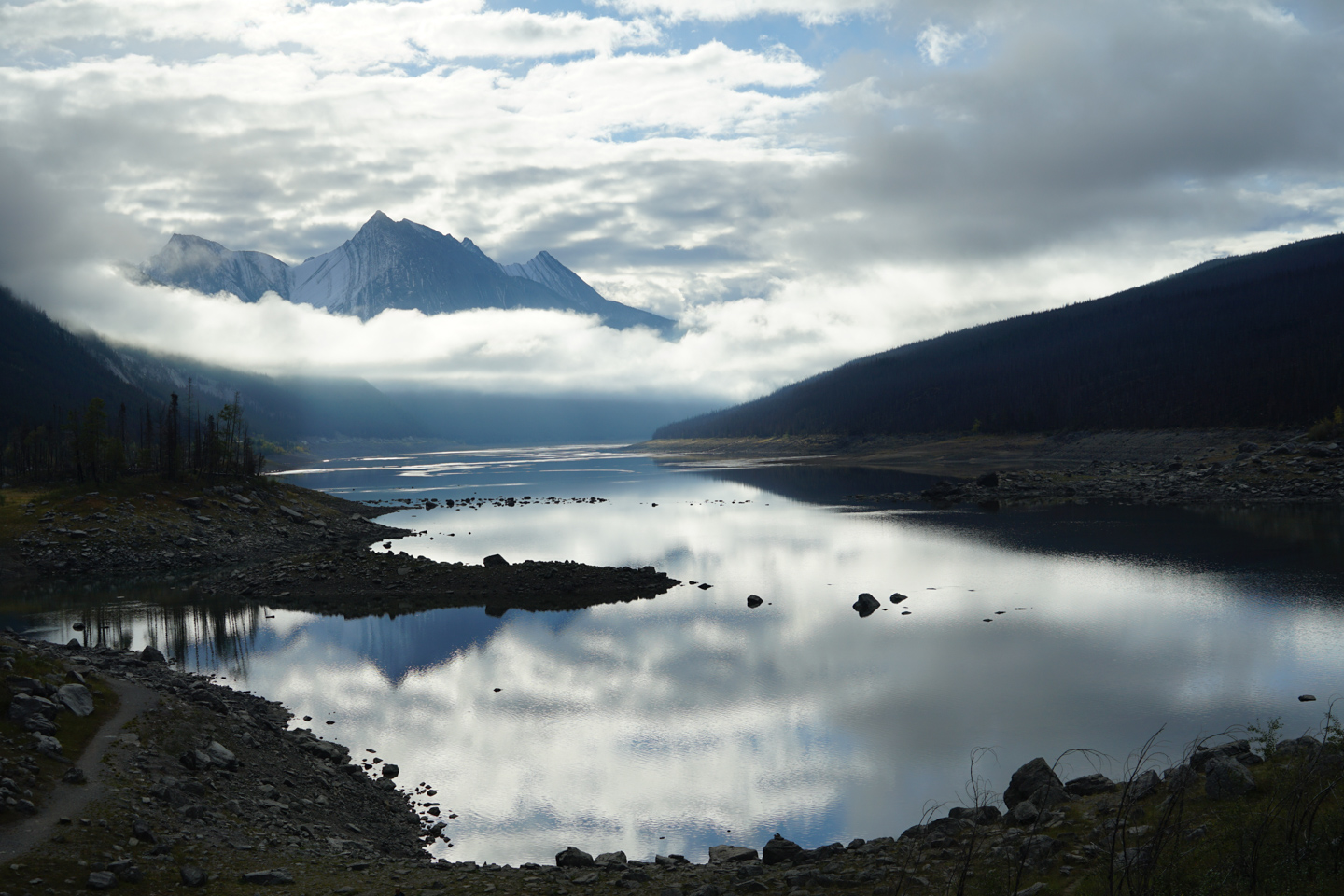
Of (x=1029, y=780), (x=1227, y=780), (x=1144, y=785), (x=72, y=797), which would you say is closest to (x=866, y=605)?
(x=1029, y=780)

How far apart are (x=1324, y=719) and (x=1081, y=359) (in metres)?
182

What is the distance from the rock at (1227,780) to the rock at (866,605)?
83.7 feet

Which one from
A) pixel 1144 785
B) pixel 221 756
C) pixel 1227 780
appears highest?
pixel 1227 780

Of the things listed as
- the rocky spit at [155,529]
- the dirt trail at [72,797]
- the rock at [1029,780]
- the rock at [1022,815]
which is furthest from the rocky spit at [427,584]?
the rock at [1022,815]

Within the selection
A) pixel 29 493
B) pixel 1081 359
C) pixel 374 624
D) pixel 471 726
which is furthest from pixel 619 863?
pixel 1081 359

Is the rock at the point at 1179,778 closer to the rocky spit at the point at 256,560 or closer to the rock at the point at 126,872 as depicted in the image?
the rock at the point at 126,872

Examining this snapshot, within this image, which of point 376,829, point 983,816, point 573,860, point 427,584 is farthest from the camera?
point 427,584

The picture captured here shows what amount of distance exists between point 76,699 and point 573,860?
13469 mm

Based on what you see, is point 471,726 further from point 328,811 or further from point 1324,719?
point 1324,719

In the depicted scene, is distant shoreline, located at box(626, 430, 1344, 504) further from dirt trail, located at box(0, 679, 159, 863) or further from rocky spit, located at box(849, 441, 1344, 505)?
dirt trail, located at box(0, 679, 159, 863)

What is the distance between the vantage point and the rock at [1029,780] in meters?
15.8

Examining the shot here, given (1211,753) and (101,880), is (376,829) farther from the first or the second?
(1211,753)

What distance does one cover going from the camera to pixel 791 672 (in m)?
29.3

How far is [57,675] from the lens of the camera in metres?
19.7
